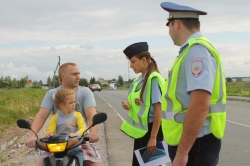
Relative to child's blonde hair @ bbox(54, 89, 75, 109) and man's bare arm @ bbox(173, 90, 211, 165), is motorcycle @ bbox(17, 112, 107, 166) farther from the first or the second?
man's bare arm @ bbox(173, 90, 211, 165)

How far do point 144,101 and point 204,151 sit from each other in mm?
1312

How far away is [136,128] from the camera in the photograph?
12.6ft

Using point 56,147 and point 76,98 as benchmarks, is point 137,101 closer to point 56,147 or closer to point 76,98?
point 76,98

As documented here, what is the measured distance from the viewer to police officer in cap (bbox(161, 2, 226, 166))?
2332mm

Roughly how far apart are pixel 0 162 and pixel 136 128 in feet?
16.4

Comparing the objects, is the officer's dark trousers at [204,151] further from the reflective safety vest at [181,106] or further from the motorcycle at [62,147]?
the motorcycle at [62,147]

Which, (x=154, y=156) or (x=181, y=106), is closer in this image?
(x=181, y=106)

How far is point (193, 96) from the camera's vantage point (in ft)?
7.67

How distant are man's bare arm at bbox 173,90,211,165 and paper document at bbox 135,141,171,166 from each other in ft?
4.50

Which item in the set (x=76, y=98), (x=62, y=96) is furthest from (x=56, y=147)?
(x=76, y=98)

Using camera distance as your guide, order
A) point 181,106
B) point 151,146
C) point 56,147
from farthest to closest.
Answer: point 151,146
point 56,147
point 181,106

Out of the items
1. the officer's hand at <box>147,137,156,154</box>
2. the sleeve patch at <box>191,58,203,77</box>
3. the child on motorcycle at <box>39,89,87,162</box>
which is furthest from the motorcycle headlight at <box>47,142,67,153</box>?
the sleeve patch at <box>191,58,203,77</box>

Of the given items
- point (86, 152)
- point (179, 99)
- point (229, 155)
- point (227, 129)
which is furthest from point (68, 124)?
point (227, 129)

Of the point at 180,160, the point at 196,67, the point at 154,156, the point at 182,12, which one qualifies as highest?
the point at 182,12
